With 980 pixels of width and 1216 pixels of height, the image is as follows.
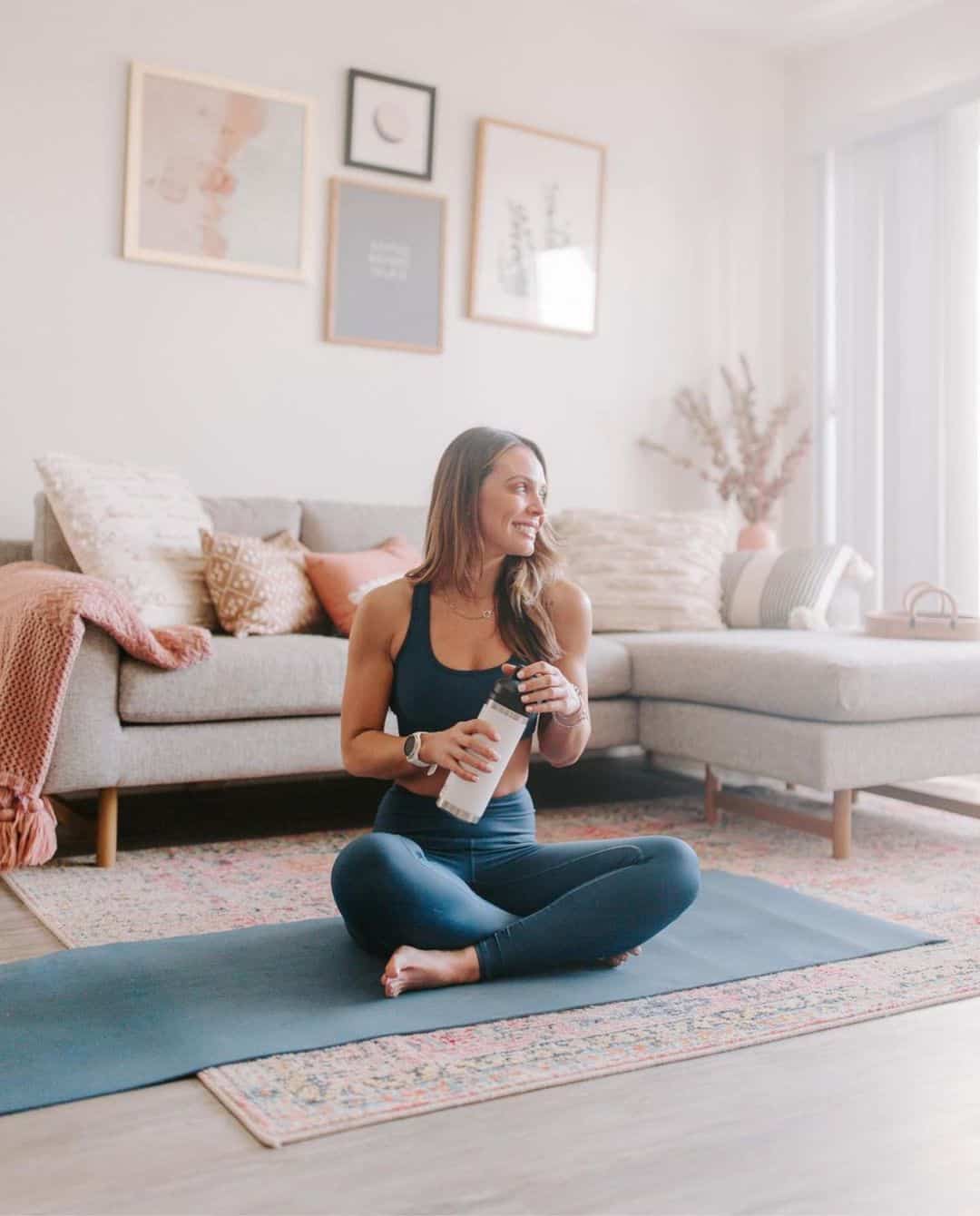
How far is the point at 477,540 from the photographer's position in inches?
84.4

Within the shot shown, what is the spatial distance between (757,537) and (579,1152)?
11.7 ft

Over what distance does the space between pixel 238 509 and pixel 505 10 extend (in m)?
2.10

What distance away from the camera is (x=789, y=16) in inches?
190

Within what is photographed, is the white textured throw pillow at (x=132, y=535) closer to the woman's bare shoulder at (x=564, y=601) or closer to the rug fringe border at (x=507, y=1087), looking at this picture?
the woman's bare shoulder at (x=564, y=601)

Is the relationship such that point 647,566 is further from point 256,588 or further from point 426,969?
point 426,969

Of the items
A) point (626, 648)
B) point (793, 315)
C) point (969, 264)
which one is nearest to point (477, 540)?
point (626, 648)

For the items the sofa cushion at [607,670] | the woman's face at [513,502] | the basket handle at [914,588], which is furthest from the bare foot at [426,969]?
the basket handle at [914,588]

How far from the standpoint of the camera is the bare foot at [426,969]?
1.93 m

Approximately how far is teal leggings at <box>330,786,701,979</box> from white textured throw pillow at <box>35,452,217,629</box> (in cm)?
136

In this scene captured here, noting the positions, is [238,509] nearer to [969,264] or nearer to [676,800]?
[676,800]

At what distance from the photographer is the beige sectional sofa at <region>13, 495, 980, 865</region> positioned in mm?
2835

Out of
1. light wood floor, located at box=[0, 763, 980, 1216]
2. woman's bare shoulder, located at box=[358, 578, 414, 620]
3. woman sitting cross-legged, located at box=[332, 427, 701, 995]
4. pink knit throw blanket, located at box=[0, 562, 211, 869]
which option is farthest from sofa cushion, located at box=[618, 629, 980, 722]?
pink knit throw blanket, located at box=[0, 562, 211, 869]

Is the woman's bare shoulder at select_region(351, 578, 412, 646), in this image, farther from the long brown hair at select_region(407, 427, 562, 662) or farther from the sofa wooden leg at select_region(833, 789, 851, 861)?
the sofa wooden leg at select_region(833, 789, 851, 861)

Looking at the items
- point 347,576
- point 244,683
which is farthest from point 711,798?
point 244,683
